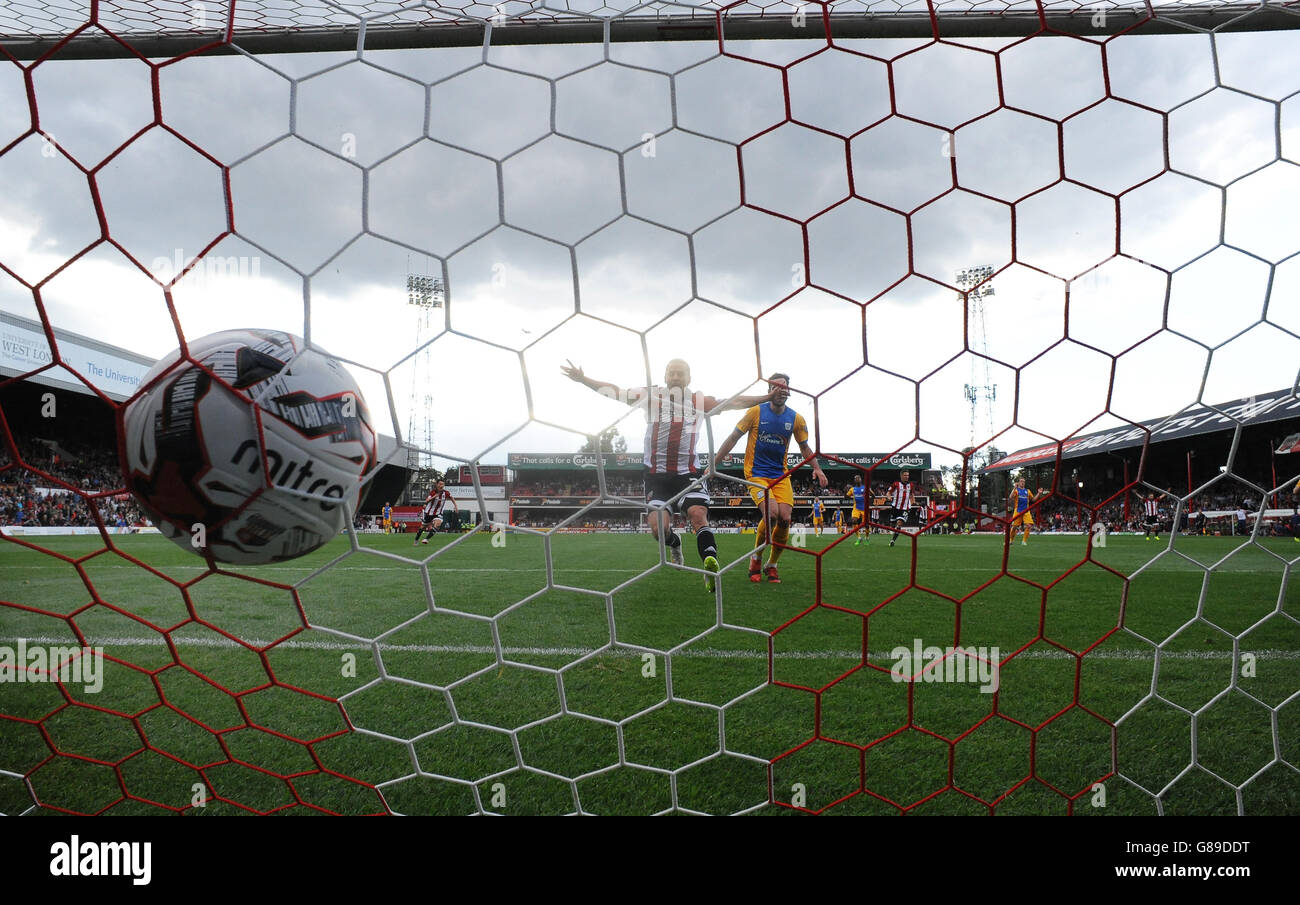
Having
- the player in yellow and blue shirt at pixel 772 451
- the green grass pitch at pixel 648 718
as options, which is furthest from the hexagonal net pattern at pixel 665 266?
the player in yellow and blue shirt at pixel 772 451

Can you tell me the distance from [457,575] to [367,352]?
16.7 feet

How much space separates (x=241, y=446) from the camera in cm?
170

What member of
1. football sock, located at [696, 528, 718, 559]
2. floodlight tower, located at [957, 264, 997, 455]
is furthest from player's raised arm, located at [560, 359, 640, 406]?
football sock, located at [696, 528, 718, 559]

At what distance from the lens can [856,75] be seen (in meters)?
2.12

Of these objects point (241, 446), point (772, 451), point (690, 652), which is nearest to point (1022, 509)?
point (772, 451)

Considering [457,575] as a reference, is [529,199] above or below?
above

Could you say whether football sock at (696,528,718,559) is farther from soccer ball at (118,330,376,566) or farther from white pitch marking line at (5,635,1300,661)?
soccer ball at (118,330,376,566)

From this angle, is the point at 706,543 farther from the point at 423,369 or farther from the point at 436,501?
the point at 423,369

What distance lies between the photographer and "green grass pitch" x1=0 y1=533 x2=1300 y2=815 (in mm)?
1730

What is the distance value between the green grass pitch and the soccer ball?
0.52ft

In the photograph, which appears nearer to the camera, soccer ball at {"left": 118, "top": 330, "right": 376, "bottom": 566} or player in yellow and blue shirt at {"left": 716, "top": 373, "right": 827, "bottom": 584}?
soccer ball at {"left": 118, "top": 330, "right": 376, "bottom": 566}

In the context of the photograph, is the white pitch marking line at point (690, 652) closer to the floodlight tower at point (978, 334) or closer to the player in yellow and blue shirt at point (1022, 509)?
the player in yellow and blue shirt at point (1022, 509)
